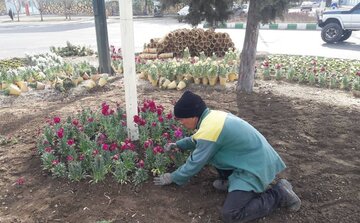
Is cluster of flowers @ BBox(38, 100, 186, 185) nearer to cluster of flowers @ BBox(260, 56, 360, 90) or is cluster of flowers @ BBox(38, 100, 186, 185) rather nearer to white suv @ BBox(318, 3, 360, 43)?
cluster of flowers @ BBox(260, 56, 360, 90)

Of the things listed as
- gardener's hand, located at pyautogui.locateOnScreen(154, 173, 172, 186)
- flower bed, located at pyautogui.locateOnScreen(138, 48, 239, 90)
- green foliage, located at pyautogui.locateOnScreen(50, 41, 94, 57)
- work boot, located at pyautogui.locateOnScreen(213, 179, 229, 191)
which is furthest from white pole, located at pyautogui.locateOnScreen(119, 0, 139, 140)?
green foliage, located at pyautogui.locateOnScreen(50, 41, 94, 57)

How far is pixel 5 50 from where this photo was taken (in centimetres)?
1298

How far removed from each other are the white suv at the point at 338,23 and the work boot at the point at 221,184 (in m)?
11.9

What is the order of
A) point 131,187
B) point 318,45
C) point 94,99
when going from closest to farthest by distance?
point 131,187 → point 94,99 → point 318,45

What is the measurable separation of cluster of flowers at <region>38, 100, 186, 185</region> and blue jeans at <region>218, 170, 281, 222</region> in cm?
74

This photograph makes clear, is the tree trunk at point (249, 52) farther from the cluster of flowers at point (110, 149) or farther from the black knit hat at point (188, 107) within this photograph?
the black knit hat at point (188, 107)

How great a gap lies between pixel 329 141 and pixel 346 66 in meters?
4.61

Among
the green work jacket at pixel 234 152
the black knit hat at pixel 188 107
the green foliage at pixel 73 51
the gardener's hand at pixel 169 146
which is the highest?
the black knit hat at pixel 188 107

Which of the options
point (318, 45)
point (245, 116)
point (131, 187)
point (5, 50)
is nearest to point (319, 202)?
point (131, 187)

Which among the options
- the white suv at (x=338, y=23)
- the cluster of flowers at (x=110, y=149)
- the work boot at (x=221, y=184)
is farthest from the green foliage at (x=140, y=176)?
the white suv at (x=338, y=23)

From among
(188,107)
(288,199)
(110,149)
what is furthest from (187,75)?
(288,199)

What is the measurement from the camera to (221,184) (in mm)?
2996

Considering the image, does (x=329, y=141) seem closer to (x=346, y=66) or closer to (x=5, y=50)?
(x=346, y=66)

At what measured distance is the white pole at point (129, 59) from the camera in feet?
10.4
